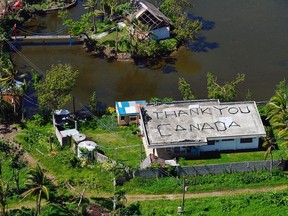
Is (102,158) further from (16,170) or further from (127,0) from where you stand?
(127,0)

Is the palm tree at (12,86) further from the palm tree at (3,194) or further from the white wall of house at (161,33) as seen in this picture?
the white wall of house at (161,33)

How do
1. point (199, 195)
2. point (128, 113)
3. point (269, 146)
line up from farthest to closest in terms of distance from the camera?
1. point (128, 113)
2. point (269, 146)
3. point (199, 195)

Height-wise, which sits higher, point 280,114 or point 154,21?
point 154,21

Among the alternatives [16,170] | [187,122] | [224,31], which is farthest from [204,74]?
[16,170]

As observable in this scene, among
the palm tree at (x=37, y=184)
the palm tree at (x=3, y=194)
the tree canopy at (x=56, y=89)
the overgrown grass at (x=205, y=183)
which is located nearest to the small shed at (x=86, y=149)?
the overgrown grass at (x=205, y=183)

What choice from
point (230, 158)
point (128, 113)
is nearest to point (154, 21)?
point (128, 113)

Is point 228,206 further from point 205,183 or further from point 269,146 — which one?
point 269,146

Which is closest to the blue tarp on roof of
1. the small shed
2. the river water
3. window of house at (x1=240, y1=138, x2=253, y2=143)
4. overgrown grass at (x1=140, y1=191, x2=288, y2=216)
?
the small shed

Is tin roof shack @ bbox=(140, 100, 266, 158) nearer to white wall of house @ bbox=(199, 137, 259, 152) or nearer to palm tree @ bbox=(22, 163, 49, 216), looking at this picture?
white wall of house @ bbox=(199, 137, 259, 152)
